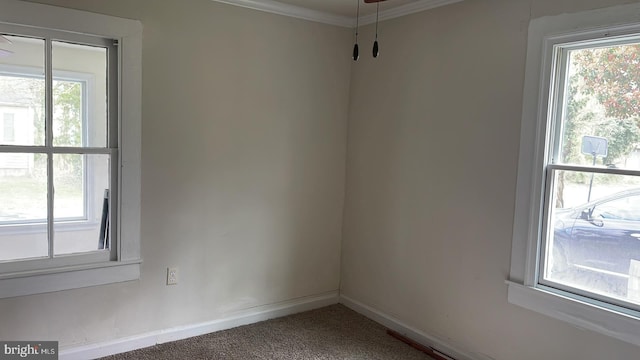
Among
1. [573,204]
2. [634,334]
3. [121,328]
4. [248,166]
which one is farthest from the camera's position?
[248,166]

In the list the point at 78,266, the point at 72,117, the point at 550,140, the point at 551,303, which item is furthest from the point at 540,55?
the point at 78,266

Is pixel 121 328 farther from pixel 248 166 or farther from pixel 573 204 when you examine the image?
pixel 573 204

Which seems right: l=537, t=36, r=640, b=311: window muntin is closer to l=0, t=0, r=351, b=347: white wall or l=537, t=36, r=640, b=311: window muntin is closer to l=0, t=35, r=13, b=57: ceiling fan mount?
l=0, t=0, r=351, b=347: white wall

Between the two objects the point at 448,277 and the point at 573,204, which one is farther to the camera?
the point at 448,277

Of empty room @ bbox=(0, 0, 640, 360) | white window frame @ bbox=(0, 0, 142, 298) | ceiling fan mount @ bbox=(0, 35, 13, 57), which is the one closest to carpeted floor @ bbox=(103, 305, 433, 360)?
empty room @ bbox=(0, 0, 640, 360)

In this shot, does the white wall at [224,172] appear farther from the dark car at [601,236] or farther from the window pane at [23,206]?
the dark car at [601,236]

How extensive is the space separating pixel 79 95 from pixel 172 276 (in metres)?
1.23

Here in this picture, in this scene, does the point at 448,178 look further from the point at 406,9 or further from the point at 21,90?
the point at 21,90

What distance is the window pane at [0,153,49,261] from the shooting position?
96.9 inches

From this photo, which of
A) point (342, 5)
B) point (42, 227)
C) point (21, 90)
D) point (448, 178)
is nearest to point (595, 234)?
point (448, 178)

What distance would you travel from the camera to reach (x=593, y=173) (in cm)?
227

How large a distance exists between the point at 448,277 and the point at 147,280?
1.91 metres

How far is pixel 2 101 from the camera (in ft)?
7.97

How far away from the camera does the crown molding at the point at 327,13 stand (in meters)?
2.99
